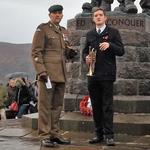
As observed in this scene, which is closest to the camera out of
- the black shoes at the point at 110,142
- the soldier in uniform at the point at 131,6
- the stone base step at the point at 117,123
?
the black shoes at the point at 110,142

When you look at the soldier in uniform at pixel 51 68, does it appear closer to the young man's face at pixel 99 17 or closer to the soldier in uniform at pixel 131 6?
the young man's face at pixel 99 17

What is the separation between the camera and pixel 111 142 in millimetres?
7230

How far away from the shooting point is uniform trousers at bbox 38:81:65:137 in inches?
288

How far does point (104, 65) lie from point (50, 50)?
0.73 m

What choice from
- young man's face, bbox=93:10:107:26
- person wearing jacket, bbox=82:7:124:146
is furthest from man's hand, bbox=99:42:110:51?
young man's face, bbox=93:10:107:26

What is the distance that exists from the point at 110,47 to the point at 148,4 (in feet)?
14.1

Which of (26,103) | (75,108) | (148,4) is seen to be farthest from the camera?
(26,103)

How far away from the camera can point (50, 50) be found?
7.37 meters

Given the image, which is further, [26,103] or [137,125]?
[26,103]

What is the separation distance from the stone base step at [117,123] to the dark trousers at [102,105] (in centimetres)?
82

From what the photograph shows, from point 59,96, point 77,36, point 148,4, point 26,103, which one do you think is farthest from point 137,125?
point 26,103

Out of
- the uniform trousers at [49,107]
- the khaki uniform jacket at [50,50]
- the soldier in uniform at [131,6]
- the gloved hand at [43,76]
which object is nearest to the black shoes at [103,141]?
the uniform trousers at [49,107]

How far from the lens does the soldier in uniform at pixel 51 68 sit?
7273mm

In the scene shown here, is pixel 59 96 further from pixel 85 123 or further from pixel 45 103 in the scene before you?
pixel 85 123
